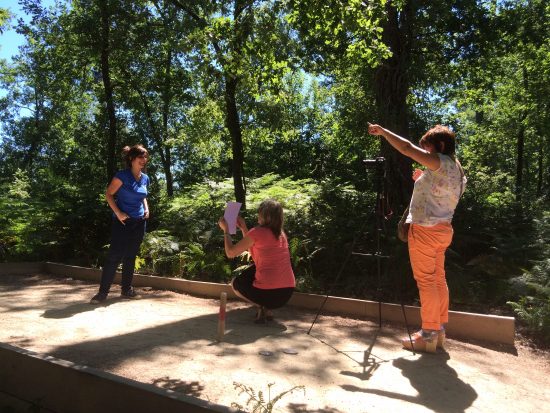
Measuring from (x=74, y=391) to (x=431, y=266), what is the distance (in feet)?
10.4

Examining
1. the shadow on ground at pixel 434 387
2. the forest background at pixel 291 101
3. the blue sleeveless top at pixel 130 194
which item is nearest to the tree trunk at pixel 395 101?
the forest background at pixel 291 101

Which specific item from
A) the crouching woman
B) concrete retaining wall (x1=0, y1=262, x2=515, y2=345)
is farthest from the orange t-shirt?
concrete retaining wall (x1=0, y1=262, x2=515, y2=345)

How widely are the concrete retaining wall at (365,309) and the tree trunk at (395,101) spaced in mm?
3075

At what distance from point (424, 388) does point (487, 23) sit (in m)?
10.2

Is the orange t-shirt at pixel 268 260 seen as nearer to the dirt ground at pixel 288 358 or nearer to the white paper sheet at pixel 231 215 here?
the white paper sheet at pixel 231 215

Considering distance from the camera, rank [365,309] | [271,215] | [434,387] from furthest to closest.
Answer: [365,309] → [271,215] → [434,387]

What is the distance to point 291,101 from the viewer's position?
13406mm

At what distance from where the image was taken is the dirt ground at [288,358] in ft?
11.7

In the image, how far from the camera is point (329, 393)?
11.9 ft

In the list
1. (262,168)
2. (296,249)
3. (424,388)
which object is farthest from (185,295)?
(262,168)

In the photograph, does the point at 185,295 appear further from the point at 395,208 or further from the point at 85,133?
the point at 85,133

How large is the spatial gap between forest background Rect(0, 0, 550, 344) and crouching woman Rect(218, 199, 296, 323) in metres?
0.91

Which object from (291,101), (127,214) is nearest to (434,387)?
(127,214)

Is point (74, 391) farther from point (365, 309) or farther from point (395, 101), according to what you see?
point (395, 101)
